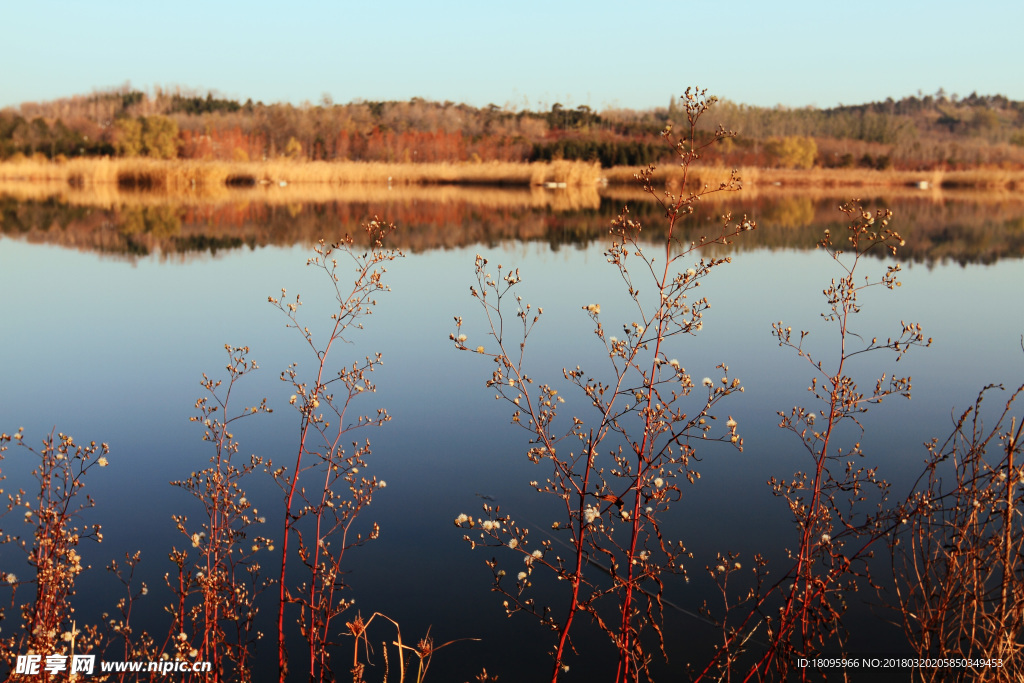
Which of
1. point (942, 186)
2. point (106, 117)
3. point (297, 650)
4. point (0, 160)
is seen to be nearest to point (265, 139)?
point (0, 160)

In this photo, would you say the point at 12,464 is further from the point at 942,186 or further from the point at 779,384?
the point at 942,186

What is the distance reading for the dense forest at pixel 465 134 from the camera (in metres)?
42.9

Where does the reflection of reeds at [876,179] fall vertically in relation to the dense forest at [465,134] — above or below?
below

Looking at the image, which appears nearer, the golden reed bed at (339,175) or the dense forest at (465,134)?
the golden reed bed at (339,175)

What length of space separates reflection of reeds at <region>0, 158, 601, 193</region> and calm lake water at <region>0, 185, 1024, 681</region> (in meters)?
16.2

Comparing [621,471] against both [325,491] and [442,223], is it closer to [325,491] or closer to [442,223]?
[325,491]

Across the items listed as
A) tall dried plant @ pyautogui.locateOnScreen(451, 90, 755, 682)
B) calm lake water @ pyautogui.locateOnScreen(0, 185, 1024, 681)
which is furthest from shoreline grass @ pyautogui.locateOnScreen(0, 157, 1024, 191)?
tall dried plant @ pyautogui.locateOnScreen(451, 90, 755, 682)

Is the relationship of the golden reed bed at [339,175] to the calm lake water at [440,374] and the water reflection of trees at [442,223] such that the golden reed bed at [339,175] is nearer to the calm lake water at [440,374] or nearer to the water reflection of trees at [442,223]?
the water reflection of trees at [442,223]

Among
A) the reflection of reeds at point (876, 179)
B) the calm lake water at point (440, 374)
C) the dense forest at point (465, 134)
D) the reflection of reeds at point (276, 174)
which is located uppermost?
the dense forest at point (465, 134)

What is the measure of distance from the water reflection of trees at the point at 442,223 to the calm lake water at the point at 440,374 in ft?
0.50

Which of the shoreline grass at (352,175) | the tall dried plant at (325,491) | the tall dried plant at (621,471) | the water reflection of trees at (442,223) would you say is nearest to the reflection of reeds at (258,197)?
the water reflection of trees at (442,223)

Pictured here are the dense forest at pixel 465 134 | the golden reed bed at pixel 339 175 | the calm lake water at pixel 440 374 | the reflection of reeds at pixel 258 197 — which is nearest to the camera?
the calm lake water at pixel 440 374

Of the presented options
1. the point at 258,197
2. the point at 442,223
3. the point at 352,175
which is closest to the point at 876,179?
the point at 352,175

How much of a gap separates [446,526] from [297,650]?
2.91ft
